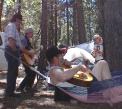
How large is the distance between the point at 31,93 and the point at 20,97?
796 millimetres

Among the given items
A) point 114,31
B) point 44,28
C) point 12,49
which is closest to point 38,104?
point 12,49

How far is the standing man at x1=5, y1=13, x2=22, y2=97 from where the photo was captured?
908 cm

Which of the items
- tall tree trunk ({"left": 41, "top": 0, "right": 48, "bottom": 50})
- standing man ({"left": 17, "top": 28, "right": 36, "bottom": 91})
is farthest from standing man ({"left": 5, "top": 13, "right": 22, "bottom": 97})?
tall tree trunk ({"left": 41, "top": 0, "right": 48, "bottom": 50})

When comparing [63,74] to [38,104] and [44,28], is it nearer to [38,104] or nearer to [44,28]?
[38,104]

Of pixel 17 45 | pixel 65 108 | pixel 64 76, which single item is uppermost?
pixel 17 45

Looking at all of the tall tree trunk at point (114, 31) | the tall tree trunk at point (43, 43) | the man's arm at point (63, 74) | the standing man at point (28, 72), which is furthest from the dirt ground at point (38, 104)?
the tall tree trunk at point (43, 43)

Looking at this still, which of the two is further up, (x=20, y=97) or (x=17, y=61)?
(x=17, y=61)

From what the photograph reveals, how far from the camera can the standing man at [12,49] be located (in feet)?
29.8

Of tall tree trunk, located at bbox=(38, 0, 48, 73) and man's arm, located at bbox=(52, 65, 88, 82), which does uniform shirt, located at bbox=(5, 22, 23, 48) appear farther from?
tall tree trunk, located at bbox=(38, 0, 48, 73)

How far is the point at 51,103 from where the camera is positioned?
8.46 meters

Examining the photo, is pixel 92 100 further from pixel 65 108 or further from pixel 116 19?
pixel 116 19

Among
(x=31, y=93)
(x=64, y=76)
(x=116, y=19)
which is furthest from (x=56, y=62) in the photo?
(x=31, y=93)

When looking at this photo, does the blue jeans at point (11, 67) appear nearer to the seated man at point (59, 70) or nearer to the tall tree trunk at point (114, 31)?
the seated man at point (59, 70)

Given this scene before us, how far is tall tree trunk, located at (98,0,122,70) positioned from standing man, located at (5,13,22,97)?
2.03 meters
